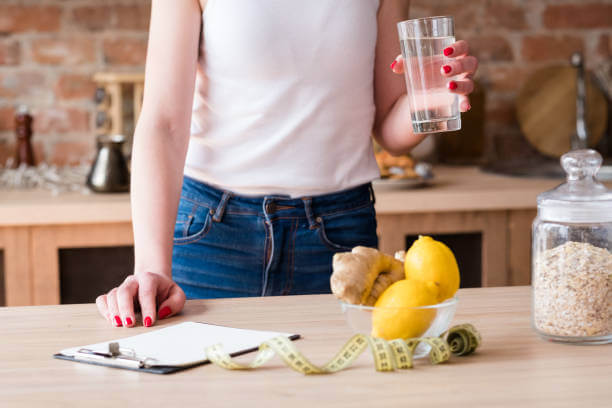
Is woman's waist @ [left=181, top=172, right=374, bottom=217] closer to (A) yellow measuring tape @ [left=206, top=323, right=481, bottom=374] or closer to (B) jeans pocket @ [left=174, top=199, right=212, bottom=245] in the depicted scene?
(B) jeans pocket @ [left=174, top=199, right=212, bottom=245]

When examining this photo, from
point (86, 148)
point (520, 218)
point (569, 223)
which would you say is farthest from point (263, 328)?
point (86, 148)

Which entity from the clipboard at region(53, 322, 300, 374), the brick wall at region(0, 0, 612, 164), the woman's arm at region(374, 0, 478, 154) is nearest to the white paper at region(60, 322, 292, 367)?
the clipboard at region(53, 322, 300, 374)

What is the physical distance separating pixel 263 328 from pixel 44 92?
2.04 m

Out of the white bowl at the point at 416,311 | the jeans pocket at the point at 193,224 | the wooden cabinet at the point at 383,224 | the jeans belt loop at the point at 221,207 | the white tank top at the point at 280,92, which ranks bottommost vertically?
the wooden cabinet at the point at 383,224

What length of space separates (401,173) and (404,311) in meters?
1.52

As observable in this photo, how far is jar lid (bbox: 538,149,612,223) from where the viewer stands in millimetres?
942

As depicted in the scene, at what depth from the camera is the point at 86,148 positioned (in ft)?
9.45

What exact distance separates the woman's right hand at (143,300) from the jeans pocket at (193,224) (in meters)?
0.30

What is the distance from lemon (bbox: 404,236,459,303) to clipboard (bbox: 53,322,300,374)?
0.54 ft

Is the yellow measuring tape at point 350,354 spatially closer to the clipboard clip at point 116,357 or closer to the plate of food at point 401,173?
the clipboard clip at point 116,357

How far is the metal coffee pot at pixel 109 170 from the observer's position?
7.57 feet

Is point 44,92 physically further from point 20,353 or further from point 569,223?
point 569,223

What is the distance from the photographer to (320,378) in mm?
846

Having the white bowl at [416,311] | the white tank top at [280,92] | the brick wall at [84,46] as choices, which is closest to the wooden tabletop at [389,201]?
the brick wall at [84,46]
